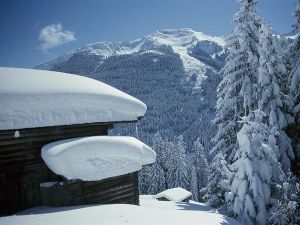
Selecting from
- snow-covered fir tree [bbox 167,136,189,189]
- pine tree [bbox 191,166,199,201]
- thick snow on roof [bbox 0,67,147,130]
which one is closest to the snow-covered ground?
thick snow on roof [bbox 0,67,147,130]

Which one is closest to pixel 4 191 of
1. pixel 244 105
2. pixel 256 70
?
pixel 244 105

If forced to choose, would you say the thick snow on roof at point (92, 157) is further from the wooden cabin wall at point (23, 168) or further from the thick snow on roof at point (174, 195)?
the thick snow on roof at point (174, 195)

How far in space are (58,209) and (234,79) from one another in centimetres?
1330

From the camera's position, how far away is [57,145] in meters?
11.2

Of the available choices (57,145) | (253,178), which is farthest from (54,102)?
(253,178)

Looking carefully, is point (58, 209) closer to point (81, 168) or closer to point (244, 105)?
point (81, 168)

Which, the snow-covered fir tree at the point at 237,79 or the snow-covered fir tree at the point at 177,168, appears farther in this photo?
the snow-covered fir tree at the point at 177,168

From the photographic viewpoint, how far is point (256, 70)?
18.8 meters

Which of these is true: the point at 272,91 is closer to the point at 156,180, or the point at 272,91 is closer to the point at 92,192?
the point at 92,192

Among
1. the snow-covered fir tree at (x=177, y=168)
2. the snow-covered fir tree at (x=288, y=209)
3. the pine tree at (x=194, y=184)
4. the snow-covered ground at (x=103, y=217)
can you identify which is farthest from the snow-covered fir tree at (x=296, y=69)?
the pine tree at (x=194, y=184)

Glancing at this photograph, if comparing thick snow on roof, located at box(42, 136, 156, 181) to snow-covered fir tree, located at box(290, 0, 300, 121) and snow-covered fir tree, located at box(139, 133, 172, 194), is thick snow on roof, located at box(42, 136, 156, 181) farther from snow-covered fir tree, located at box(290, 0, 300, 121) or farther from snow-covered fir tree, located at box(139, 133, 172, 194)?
snow-covered fir tree, located at box(139, 133, 172, 194)

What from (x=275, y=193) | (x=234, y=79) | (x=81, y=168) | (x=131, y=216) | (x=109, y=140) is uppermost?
(x=234, y=79)

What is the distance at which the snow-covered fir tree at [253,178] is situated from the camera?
1289 centimetres

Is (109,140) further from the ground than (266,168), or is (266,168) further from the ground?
(109,140)
